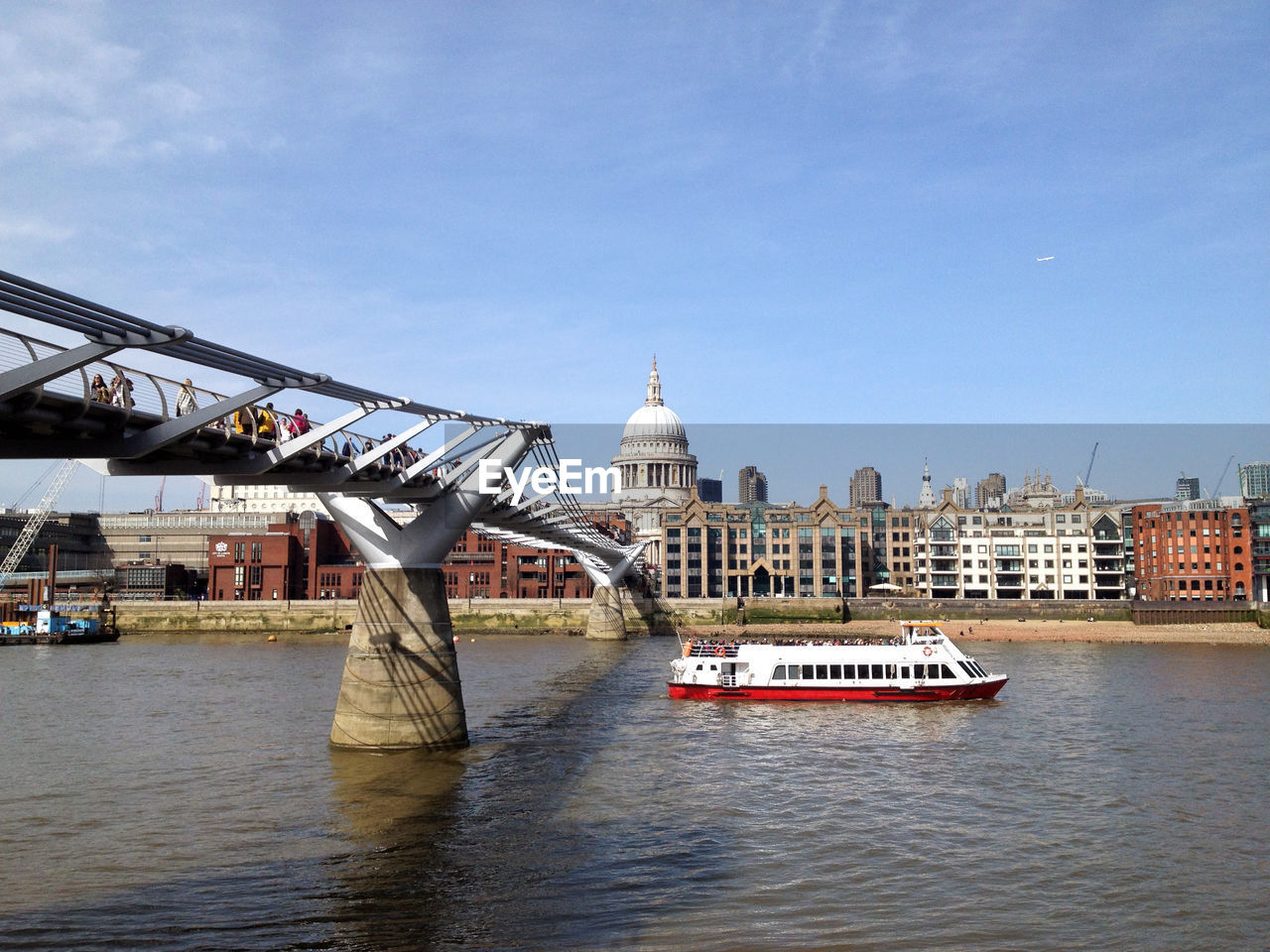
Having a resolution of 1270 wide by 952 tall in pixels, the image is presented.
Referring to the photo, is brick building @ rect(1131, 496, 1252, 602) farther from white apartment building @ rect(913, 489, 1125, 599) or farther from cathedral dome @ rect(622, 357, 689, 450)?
cathedral dome @ rect(622, 357, 689, 450)

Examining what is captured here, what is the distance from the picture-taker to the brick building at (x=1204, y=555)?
9719 centimetres

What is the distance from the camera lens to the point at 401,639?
98.1 feet

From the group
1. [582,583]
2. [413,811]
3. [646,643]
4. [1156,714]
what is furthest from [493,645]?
[413,811]

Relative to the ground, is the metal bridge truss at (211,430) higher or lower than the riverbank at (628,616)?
higher

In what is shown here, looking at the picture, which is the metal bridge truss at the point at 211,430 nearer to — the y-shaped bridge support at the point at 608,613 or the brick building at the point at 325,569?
the y-shaped bridge support at the point at 608,613

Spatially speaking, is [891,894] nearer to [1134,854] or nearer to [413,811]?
[1134,854]

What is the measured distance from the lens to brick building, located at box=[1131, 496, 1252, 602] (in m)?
97.2

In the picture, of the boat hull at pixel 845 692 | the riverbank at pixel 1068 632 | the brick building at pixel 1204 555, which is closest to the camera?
the boat hull at pixel 845 692

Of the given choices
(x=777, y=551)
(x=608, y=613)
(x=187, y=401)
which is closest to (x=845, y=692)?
(x=187, y=401)

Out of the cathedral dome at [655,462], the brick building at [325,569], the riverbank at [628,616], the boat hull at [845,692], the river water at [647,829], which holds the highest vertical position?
the cathedral dome at [655,462]

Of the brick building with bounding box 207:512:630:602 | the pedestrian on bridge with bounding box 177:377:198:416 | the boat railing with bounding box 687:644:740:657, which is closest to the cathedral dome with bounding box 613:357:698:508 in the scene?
the brick building with bounding box 207:512:630:602

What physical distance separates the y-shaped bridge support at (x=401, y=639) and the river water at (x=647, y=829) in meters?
1.13

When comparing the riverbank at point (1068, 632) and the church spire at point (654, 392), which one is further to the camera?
Result: the church spire at point (654, 392)

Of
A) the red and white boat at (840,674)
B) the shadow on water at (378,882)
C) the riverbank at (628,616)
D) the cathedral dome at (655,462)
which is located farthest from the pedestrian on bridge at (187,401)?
the cathedral dome at (655,462)
